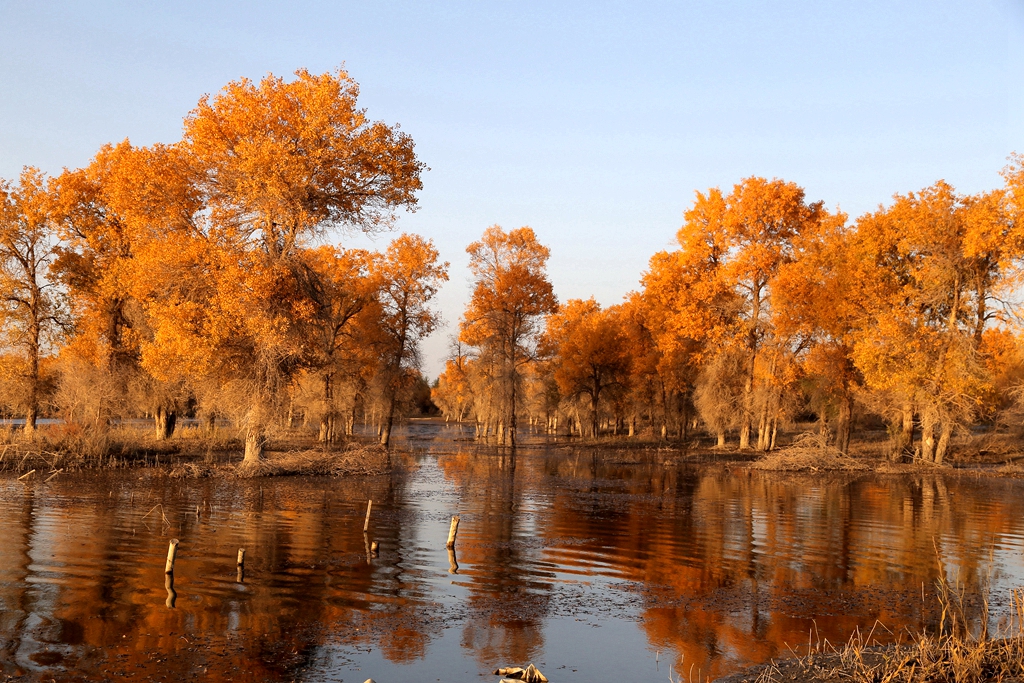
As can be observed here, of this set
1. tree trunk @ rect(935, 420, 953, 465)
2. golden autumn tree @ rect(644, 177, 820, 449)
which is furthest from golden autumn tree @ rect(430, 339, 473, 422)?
tree trunk @ rect(935, 420, 953, 465)

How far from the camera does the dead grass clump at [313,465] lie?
3756 cm

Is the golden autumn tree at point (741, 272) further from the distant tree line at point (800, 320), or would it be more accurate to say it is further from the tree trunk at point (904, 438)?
the tree trunk at point (904, 438)

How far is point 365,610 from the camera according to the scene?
49.7 feet

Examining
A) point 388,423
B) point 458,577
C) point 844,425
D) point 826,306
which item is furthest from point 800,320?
point 458,577

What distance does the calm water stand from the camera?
41.7 feet

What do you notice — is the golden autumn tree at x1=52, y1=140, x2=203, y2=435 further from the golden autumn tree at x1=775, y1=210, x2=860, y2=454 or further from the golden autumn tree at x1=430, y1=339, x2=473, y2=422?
the golden autumn tree at x1=775, y1=210, x2=860, y2=454

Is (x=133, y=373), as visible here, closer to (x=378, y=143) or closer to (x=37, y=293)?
(x=37, y=293)

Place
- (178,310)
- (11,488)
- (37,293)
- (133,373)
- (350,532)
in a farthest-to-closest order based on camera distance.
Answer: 1. (133,373)
2. (37,293)
3. (178,310)
4. (11,488)
5. (350,532)

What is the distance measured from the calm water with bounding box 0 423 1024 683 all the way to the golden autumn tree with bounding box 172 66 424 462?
6.43 metres

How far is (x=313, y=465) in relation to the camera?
3944 cm

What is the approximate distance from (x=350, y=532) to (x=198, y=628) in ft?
31.0

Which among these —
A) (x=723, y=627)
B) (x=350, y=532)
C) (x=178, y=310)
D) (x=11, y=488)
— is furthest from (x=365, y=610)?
(x=178, y=310)

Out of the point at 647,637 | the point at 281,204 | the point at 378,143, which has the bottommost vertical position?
the point at 647,637

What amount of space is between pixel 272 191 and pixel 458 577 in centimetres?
2207
